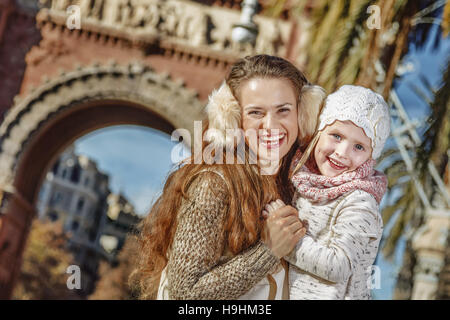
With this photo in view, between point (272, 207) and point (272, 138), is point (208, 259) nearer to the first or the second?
point (272, 207)

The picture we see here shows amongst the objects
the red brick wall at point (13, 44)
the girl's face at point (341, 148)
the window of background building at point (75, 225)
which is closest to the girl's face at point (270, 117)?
the girl's face at point (341, 148)

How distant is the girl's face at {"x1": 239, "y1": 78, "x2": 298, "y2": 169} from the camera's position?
6.77 feet

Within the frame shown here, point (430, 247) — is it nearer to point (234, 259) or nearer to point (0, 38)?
point (234, 259)

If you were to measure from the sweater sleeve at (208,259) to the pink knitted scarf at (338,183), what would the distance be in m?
0.26

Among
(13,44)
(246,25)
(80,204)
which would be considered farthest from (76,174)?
(246,25)

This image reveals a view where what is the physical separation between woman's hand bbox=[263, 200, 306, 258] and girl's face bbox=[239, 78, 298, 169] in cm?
24

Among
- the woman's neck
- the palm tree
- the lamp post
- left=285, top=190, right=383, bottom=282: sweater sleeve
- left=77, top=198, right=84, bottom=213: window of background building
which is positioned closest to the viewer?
left=285, top=190, right=383, bottom=282: sweater sleeve

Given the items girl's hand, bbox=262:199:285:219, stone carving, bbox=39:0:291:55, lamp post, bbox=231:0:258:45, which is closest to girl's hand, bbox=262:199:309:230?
girl's hand, bbox=262:199:285:219

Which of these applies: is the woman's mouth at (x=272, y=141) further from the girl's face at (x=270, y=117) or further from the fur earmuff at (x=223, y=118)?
the fur earmuff at (x=223, y=118)

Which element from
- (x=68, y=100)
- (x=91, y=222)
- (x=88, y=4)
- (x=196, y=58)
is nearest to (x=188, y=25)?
(x=196, y=58)

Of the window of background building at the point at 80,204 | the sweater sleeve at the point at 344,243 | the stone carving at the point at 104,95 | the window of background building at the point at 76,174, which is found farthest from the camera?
the window of background building at the point at 80,204

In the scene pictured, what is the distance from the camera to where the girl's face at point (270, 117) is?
2062 millimetres

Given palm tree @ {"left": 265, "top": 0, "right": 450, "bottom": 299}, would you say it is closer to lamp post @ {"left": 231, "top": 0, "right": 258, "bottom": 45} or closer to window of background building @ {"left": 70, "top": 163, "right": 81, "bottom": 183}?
lamp post @ {"left": 231, "top": 0, "right": 258, "bottom": 45}

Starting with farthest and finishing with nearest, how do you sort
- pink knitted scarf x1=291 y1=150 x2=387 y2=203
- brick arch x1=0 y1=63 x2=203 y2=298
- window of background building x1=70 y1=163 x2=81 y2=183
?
window of background building x1=70 y1=163 x2=81 y2=183 < brick arch x1=0 y1=63 x2=203 y2=298 < pink knitted scarf x1=291 y1=150 x2=387 y2=203
